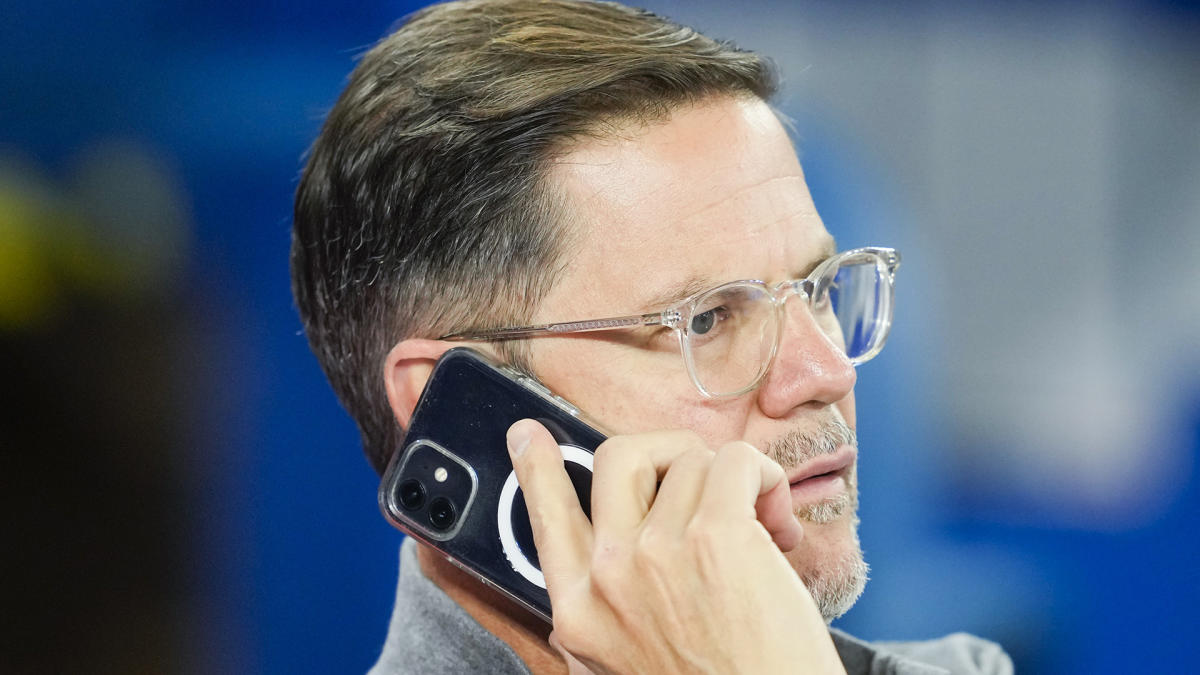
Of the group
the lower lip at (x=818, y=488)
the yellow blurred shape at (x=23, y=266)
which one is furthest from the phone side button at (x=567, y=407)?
the yellow blurred shape at (x=23, y=266)

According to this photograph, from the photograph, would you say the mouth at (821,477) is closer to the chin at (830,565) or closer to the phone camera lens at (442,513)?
Result: the chin at (830,565)

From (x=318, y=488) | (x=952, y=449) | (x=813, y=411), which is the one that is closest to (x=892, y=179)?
(x=952, y=449)

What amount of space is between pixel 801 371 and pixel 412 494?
56 centimetres

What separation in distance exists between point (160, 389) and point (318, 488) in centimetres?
42

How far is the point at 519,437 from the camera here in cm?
133

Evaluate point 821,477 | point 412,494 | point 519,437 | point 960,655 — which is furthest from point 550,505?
point 960,655

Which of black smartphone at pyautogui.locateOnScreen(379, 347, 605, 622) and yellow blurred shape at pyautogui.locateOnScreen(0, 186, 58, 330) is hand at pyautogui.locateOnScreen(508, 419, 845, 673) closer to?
black smartphone at pyautogui.locateOnScreen(379, 347, 605, 622)

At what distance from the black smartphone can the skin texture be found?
53 millimetres

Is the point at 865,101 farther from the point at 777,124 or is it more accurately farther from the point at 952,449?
the point at 777,124

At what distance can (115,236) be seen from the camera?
7.38 feet

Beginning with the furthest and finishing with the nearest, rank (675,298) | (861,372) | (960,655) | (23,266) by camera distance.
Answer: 1. (861,372)
2. (23,266)
3. (960,655)
4. (675,298)

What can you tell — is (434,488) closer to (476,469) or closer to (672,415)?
(476,469)

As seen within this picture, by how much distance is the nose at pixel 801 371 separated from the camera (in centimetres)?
144

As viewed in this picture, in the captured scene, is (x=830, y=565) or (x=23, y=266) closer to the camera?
(x=830, y=565)
